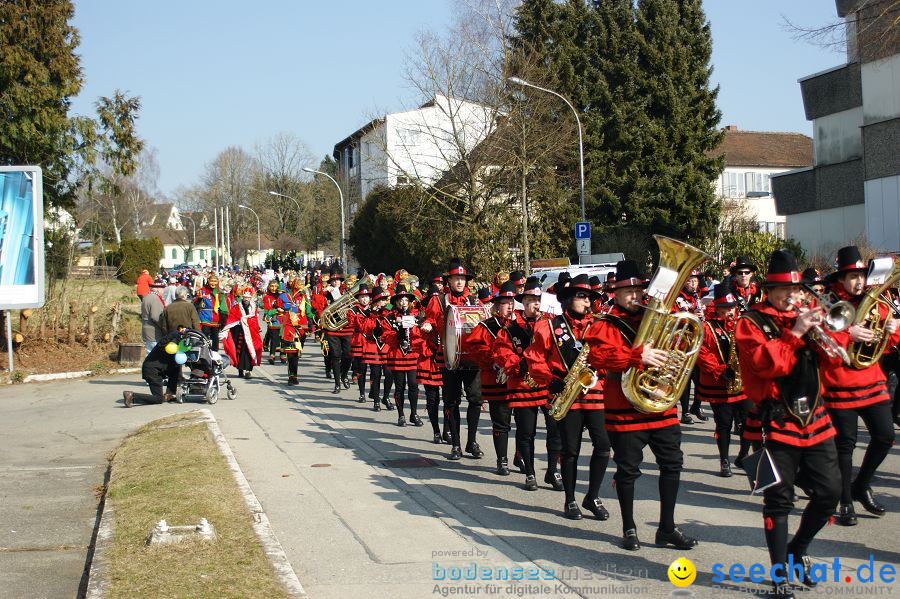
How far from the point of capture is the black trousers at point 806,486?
18.2ft

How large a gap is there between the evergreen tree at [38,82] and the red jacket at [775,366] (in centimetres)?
2197

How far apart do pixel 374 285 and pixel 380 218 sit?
29.5 metres

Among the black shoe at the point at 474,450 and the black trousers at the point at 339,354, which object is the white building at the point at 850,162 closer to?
the black trousers at the point at 339,354

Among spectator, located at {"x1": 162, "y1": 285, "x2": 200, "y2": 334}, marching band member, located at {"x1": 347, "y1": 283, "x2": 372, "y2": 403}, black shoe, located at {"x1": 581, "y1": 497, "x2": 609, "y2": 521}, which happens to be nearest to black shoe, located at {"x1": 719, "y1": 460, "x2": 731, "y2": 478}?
black shoe, located at {"x1": 581, "y1": 497, "x2": 609, "y2": 521}

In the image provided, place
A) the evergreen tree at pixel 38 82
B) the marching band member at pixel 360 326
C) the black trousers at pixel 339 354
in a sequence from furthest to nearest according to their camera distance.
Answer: the evergreen tree at pixel 38 82 < the black trousers at pixel 339 354 < the marching band member at pixel 360 326

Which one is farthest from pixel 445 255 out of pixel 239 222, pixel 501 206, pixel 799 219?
pixel 239 222

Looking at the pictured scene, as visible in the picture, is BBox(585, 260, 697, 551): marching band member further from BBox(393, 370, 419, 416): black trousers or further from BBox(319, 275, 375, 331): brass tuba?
BBox(319, 275, 375, 331): brass tuba

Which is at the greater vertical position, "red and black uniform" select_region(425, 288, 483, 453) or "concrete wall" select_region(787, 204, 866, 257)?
"concrete wall" select_region(787, 204, 866, 257)

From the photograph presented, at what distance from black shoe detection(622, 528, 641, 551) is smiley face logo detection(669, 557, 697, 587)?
1.67 ft

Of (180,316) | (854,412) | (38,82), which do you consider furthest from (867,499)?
(38,82)

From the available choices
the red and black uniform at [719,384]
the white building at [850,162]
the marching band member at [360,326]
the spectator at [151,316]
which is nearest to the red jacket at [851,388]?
the red and black uniform at [719,384]

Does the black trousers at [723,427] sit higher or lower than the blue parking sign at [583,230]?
lower

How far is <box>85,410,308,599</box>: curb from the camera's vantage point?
5.95 meters

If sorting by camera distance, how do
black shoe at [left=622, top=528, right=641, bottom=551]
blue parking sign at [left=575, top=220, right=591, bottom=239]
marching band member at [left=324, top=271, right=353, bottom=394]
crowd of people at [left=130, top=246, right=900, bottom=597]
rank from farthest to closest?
blue parking sign at [left=575, top=220, right=591, bottom=239] → marching band member at [left=324, top=271, right=353, bottom=394] → black shoe at [left=622, top=528, right=641, bottom=551] → crowd of people at [left=130, top=246, right=900, bottom=597]
